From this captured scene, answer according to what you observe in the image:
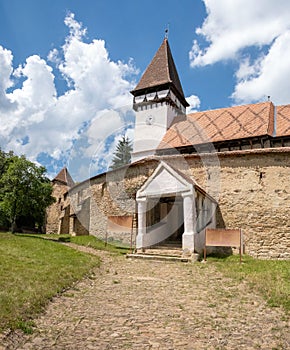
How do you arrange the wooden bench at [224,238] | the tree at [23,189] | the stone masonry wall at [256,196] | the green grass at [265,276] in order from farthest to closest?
1. the tree at [23,189]
2. the stone masonry wall at [256,196]
3. the wooden bench at [224,238]
4. the green grass at [265,276]

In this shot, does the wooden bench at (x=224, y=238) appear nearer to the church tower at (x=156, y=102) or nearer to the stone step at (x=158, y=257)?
the stone step at (x=158, y=257)

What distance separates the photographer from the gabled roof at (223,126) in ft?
61.5

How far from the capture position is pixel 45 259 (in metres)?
9.20

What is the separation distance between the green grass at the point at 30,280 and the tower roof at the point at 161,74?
19.0 meters

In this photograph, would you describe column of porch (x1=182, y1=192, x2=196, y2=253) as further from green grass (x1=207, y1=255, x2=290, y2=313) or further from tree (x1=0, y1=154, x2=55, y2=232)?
tree (x1=0, y1=154, x2=55, y2=232)

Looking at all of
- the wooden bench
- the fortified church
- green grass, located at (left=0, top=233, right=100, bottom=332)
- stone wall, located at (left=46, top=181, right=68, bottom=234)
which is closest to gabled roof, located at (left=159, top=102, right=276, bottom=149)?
the fortified church

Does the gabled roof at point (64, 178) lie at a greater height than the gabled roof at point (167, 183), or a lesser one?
greater

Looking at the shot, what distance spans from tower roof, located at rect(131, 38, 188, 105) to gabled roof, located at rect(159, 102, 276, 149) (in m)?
4.30

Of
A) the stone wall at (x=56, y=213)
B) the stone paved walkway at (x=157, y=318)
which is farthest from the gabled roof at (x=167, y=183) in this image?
the stone wall at (x=56, y=213)

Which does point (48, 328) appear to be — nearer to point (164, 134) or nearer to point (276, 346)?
point (276, 346)

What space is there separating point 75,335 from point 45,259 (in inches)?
215

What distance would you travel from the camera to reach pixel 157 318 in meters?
4.91

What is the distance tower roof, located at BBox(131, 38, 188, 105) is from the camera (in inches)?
1024

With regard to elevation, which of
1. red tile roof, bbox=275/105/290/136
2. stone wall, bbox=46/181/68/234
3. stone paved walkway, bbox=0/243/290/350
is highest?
red tile roof, bbox=275/105/290/136
